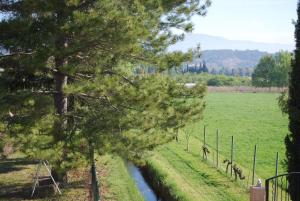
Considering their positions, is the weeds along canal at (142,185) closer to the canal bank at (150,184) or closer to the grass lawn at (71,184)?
the canal bank at (150,184)

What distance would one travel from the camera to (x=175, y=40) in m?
16.2

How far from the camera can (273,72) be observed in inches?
3831

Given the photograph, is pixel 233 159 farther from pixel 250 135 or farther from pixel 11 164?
pixel 11 164

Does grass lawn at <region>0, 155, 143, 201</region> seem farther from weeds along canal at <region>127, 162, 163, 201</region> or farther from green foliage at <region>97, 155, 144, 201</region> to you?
weeds along canal at <region>127, 162, 163, 201</region>

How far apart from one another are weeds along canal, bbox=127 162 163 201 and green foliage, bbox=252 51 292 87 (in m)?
79.7

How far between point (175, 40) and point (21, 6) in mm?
6260

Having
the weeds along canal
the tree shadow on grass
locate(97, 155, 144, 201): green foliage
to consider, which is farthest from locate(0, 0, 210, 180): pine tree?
the tree shadow on grass

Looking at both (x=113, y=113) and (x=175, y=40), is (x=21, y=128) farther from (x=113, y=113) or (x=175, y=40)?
(x=175, y=40)

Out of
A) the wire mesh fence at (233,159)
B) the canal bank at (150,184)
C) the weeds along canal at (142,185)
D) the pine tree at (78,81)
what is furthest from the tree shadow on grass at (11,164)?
the wire mesh fence at (233,159)

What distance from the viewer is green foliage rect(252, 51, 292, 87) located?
95.3 metres

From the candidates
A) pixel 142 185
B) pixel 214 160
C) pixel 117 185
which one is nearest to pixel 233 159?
pixel 214 160

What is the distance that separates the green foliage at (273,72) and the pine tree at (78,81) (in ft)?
282

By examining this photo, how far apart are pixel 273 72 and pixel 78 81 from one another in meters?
89.9

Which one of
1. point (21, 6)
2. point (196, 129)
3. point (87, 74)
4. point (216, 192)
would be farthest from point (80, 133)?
point (196, 129)
